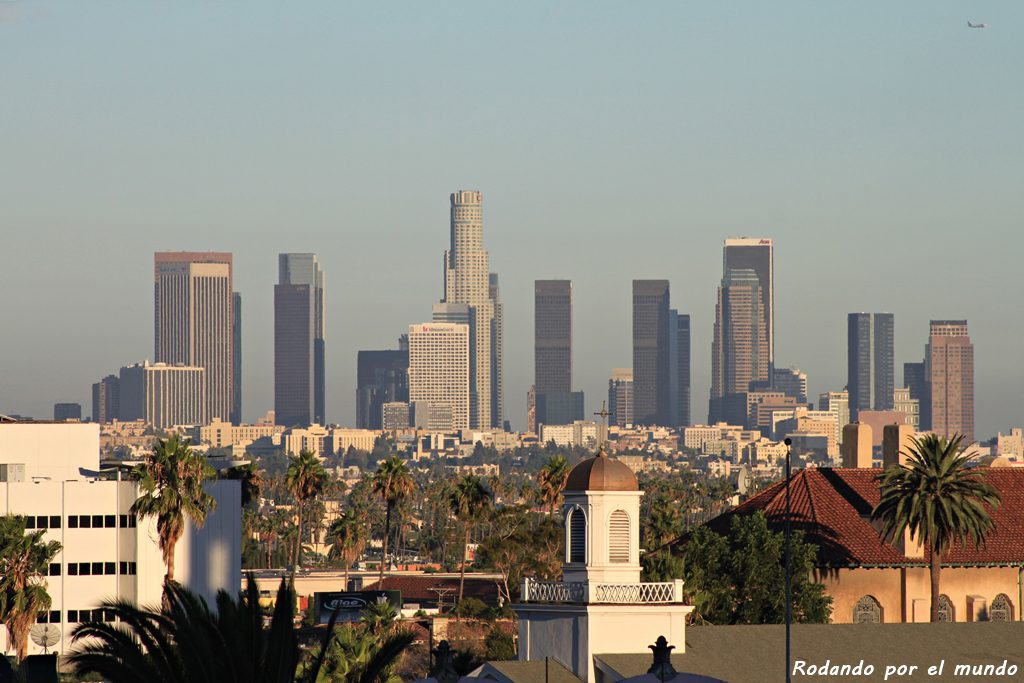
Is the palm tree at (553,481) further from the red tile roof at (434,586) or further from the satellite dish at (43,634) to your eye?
the satellite dish at (43,634)

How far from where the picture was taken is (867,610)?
87.0 m

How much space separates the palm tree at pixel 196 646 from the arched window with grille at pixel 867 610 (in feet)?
169

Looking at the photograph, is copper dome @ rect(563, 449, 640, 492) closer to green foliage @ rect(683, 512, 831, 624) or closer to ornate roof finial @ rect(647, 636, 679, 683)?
ornate roof finial @ rect(647, 636, 679, 683)

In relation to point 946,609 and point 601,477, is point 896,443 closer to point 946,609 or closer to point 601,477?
point 946,609

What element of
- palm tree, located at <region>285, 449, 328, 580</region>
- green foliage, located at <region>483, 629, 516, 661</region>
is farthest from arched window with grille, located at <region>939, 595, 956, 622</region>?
palm tree, located at <region>285, 449, 328, 580</region>

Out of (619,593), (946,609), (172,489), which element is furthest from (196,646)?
(172,489)

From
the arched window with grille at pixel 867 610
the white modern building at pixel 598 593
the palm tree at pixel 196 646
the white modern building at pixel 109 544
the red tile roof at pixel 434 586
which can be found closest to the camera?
the palm tree at pixel 196 646

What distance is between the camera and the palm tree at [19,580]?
93.2 meters

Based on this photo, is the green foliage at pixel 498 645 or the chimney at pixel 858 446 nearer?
the chimney at pixel 858 446

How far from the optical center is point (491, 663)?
51156 mm

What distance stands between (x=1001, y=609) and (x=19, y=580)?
42.2 metres

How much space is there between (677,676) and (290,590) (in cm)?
955

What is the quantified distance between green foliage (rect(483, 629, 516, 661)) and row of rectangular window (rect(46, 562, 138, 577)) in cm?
2073

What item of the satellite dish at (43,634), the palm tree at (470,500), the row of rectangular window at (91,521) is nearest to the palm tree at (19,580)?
the satellite dish at (43,634)
